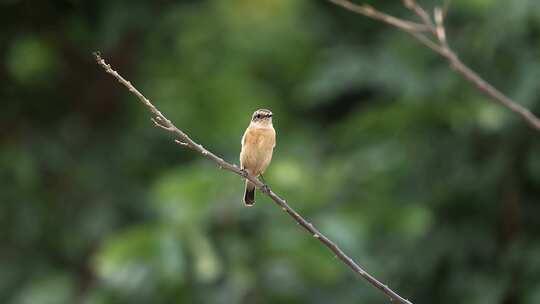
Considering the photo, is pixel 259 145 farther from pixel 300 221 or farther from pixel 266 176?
pixel 266 176

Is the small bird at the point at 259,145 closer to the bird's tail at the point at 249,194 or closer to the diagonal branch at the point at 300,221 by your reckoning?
the bird's tail at the point at 249,194

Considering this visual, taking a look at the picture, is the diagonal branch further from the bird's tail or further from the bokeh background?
the bokeh background

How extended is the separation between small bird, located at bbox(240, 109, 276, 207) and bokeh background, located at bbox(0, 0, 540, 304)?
204 cm

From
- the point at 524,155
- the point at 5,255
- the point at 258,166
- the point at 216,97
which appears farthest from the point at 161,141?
the point at 258,166

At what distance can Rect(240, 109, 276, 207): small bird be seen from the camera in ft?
17.9

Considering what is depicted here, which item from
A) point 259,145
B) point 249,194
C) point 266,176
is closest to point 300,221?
point 259,145

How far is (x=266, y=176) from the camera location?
26.3 feet

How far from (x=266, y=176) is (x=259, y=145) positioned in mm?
2579

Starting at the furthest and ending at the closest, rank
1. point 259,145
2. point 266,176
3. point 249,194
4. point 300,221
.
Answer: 1. point 266,176
2. point 249,194
3. point 259,145
4. point 300,221

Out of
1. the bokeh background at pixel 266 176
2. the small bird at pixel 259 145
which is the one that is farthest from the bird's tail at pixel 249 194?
the bokeh background at pixel 266 176

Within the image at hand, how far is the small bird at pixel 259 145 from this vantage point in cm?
545

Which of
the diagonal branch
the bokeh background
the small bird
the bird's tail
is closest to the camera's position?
the diagonal branch

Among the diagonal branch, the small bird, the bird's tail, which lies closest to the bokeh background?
the bird's tail

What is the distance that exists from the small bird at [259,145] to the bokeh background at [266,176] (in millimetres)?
2035
